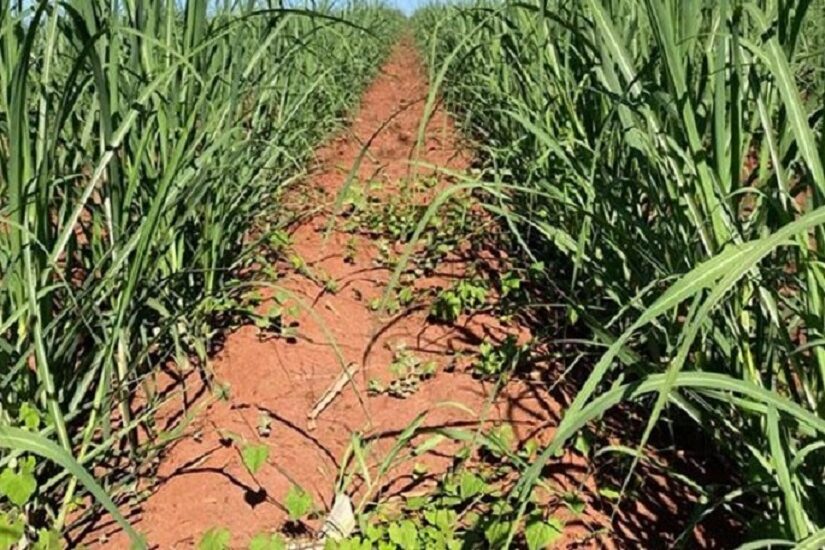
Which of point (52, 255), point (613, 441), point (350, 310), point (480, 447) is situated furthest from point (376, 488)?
point (350, 310)

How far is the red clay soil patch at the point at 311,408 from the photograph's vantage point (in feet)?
4.34

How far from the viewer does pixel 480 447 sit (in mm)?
1458

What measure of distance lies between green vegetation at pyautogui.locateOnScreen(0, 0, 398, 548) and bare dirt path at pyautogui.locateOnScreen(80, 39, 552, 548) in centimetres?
8

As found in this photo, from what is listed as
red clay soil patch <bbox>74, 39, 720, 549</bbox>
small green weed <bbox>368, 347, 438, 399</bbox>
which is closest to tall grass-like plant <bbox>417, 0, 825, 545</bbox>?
red clay soil patch <bbox>74, 39, 720, 549</bbox>

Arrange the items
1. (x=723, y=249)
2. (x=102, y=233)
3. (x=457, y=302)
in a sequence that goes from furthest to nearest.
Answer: (x=457, y=302) < (x=102, y=233) < (x=723, y=249)

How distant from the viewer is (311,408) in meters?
1.63

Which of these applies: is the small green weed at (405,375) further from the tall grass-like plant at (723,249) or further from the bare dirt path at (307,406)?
the tall grass-like plant at (723,249)

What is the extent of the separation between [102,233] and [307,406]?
1.65 ft

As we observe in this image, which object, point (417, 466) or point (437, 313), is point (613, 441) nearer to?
point (417, 466)

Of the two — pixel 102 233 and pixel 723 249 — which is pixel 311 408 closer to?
pixel 102 233

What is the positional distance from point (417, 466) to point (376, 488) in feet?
0.27

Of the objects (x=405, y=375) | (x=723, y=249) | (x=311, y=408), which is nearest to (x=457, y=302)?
(x=405, y=375)

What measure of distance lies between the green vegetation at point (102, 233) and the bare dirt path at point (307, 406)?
0.27ft

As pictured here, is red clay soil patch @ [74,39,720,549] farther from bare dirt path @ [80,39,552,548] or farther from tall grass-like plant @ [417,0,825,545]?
tall grass-like plant @ [417,0,825,545]
